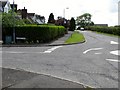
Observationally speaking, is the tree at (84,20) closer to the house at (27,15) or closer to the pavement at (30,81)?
the house at (27,15)

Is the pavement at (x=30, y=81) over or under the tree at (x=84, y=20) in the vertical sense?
under

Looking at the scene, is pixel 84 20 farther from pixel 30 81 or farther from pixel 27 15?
pixel 30 81

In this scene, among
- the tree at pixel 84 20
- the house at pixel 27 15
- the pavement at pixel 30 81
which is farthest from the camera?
the tree at pixel 84 20

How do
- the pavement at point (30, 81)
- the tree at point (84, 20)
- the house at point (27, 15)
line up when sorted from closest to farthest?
the pavement at point (30, 81) < the house at point (27, 15) < the tree at point (84, 20)

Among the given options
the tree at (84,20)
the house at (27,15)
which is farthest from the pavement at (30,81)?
the tree at (84,20)

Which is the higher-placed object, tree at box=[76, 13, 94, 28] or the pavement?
tree at box=[76, 13, 94, 28]

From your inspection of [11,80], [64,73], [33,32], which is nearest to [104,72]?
[64,73]

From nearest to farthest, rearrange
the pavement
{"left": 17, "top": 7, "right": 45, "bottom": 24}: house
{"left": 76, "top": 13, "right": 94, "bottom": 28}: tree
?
the pavement
{"left": 17, "top": 7, "right": 45, "bottom": 24}: house
{"left": 76, "top": 13, "right": 94, "bottom": 28}: tree

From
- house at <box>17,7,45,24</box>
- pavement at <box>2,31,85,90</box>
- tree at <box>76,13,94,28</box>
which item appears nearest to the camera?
pavement at <box>2,31,85,90</box>

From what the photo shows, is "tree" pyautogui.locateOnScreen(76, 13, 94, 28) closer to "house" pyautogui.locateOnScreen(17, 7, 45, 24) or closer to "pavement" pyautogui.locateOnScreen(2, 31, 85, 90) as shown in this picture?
"house" pyautogui.locateOnScreen(17, 7, 45, 24)

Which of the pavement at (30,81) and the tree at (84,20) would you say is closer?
the pavement at (30,81)

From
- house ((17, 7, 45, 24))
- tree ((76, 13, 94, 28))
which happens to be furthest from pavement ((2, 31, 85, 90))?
tree ((76, 13, 94, 28))

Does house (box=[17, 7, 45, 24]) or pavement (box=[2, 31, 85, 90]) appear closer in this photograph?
pavement (box=[2, 31, 85, 90])

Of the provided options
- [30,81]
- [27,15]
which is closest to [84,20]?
[27,15]
